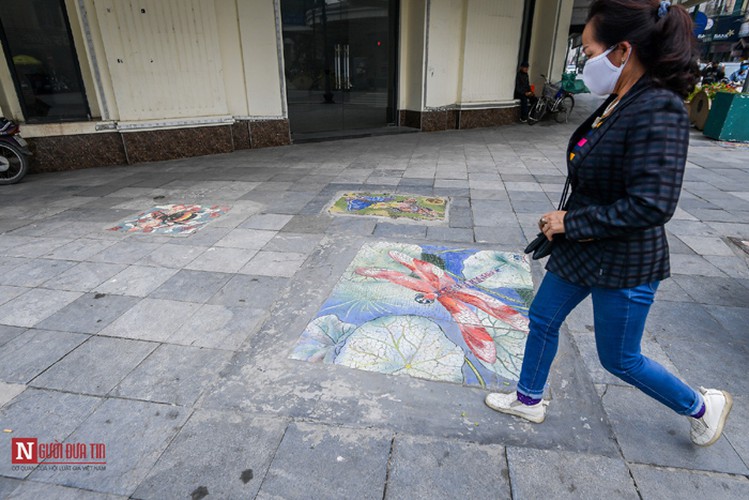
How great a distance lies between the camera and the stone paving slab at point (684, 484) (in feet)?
6.35

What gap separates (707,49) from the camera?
138 ft

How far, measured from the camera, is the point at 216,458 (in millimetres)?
2127

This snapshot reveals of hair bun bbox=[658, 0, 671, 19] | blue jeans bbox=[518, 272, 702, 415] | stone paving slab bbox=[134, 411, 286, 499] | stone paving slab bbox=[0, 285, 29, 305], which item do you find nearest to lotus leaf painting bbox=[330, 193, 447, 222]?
stone paving slab bbox=[0, 285, 29, 305]

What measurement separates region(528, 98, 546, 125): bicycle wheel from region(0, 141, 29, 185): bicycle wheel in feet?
39.0

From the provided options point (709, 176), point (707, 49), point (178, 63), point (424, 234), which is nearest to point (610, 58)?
point (424, 234)

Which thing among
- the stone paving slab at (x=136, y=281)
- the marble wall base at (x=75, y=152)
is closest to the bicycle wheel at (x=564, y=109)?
the marble wall base at (x=75, y=152)

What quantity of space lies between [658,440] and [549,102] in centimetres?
1256

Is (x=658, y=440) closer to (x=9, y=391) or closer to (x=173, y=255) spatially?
(x=9, y=391)

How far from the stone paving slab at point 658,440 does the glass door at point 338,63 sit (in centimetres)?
991

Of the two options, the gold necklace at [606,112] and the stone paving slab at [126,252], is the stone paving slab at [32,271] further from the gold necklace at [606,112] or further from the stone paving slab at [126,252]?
the gold necklace at [606,112]

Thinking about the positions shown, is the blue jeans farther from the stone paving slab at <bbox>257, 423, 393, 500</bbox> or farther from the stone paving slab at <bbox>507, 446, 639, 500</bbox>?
the stone paving slab at <bbox>257, 423, 393, 500</bbox>

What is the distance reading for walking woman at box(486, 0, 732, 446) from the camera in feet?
4.93

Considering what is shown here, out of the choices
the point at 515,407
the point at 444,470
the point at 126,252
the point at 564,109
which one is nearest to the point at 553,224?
the point at 515,407

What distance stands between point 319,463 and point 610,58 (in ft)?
6.81
